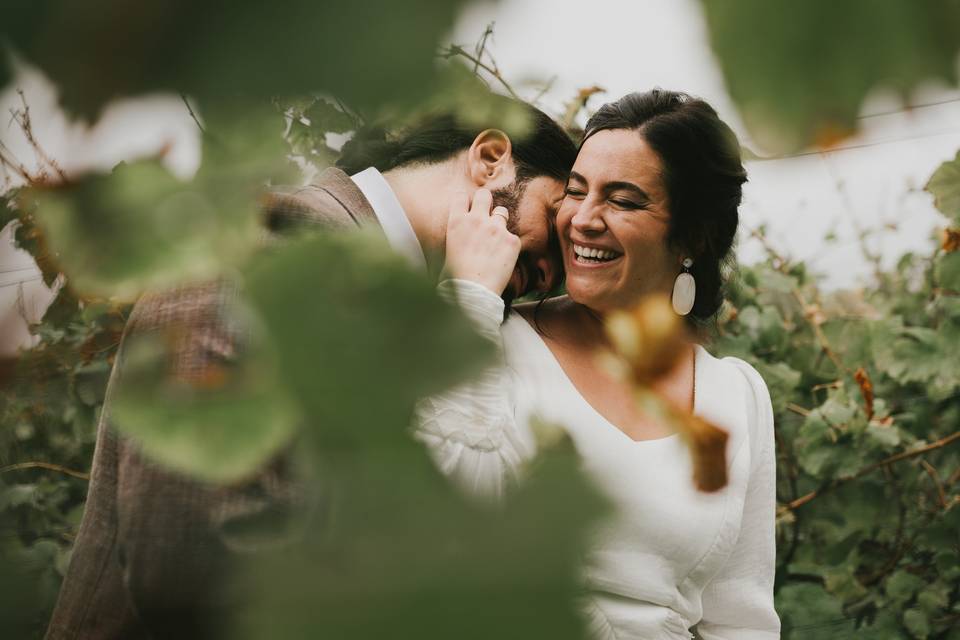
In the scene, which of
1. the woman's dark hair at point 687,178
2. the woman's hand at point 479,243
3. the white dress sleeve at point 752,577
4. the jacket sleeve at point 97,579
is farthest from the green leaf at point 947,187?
the jacket sleeve at point 97,579

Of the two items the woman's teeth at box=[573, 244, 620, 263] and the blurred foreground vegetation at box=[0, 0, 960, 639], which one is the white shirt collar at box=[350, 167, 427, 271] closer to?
the woman's teeth at box=[573, 244, 620, 263]

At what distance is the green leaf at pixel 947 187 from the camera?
1494 mm

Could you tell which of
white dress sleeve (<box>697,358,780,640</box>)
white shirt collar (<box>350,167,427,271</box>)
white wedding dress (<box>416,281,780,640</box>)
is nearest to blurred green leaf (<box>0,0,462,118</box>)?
white shirt collar (<box>350,167,427,271</box>)

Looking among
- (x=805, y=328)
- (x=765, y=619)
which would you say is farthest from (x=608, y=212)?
(x=805, y=328)

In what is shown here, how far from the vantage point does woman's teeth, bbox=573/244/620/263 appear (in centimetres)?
148

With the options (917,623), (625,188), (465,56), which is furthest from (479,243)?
(917,623)

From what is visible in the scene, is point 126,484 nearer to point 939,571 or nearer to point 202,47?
point 202,47

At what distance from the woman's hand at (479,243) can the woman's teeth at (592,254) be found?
0.27 meters

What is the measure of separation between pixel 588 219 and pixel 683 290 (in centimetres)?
28

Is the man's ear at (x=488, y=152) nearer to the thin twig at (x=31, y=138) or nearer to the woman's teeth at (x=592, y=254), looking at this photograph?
the thin twig at (x=31, y=138)

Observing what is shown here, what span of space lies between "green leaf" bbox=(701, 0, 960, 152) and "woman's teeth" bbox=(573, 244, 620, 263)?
137 centimetres

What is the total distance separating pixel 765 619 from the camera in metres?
1.64

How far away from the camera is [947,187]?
152 centimetres

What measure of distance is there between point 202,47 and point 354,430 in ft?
0.17
